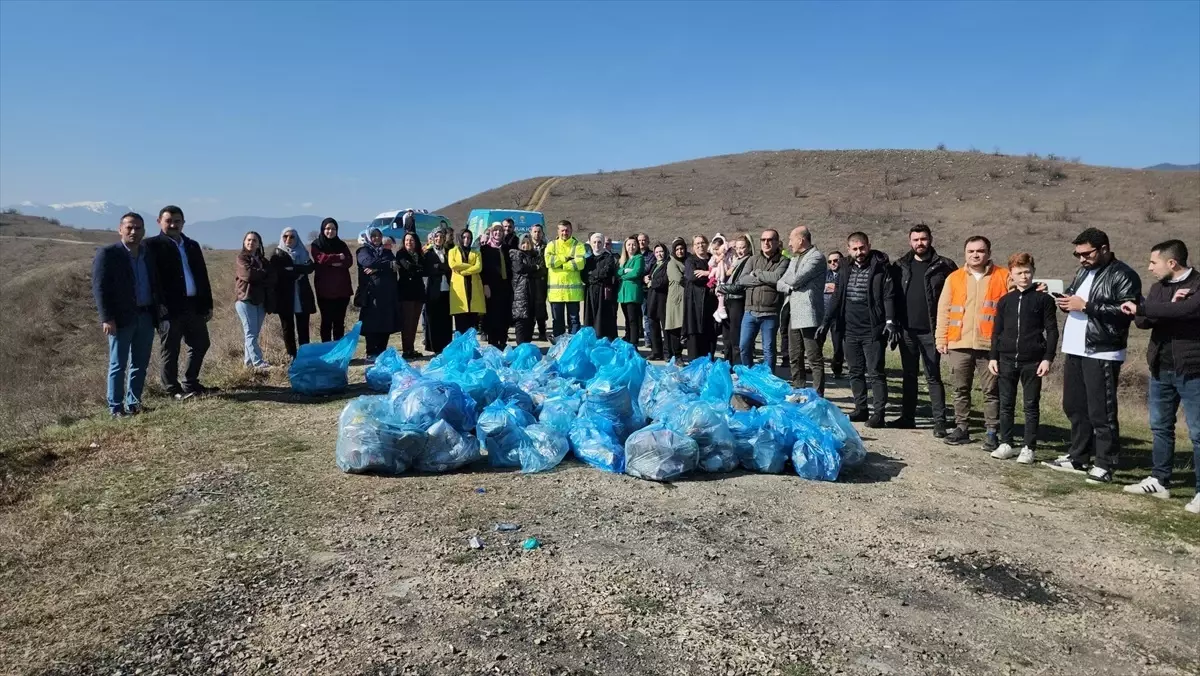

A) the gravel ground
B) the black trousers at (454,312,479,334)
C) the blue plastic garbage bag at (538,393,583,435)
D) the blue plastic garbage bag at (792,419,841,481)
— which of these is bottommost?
the gravel ground

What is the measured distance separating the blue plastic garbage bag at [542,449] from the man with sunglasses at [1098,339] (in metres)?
3.76

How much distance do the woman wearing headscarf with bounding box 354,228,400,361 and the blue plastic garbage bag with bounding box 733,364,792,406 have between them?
4.94m

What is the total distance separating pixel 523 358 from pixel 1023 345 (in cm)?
434

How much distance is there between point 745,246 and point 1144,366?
29.1ft

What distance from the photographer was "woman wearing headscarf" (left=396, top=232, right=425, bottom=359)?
31.2ft

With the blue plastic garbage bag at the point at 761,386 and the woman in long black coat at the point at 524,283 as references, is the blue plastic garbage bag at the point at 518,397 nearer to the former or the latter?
the blue plastic garbage bag at the point at 761,386

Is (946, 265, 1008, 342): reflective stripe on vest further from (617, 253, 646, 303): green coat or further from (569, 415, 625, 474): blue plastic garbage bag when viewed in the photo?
(617, 253, 646, 303): green coat

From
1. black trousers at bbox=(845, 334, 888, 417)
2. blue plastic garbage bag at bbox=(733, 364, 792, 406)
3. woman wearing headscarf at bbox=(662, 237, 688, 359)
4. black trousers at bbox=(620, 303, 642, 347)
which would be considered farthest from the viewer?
black trousers at bbox=(620, 303, 642, 347)

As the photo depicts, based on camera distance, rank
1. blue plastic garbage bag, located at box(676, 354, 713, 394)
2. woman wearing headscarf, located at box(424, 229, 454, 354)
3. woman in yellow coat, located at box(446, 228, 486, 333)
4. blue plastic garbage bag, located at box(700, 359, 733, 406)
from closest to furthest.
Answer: blue plastic garbage bag, located at box(700, 359, 733, 406) < blue plastic garbage bag, located at box(676, 354, 713, 394) < woman in yellow coat, located at box(446, 228, 486, 333) < woman wearing headscarf, located at box(424, 229, 454, 354)

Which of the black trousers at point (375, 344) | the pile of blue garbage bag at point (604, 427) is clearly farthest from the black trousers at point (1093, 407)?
the black trousers at point (375, 344)

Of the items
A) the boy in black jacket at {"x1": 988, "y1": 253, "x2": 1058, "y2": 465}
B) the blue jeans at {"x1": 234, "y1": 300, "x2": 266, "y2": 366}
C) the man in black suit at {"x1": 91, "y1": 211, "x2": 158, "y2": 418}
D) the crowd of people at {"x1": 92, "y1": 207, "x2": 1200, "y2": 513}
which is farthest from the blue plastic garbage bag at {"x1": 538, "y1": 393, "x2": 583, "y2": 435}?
the blue jeans at {"x1": 234, "y1": 300, "x2": 266, "y2": 366}

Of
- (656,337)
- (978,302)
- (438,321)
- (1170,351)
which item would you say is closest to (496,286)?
(438,321)

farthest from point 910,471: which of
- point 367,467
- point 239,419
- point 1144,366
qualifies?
point 1144,366

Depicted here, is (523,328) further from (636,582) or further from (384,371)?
(636,582)
